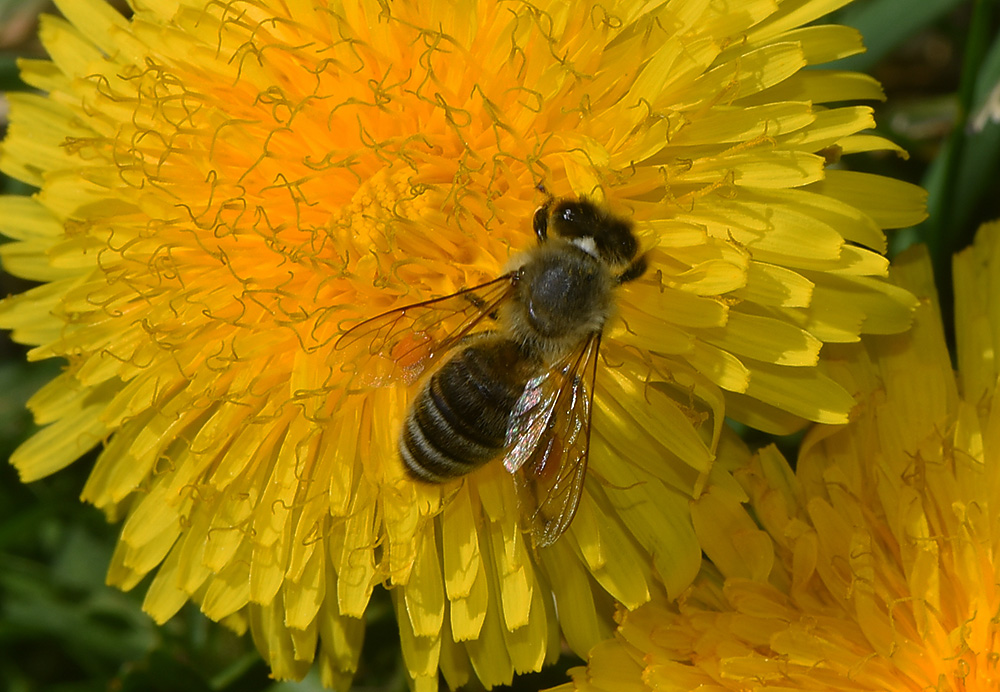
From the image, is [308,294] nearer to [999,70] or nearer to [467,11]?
[467,11]

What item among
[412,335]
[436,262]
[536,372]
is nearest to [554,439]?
[536,372]

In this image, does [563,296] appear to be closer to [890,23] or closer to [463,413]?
[463,413]

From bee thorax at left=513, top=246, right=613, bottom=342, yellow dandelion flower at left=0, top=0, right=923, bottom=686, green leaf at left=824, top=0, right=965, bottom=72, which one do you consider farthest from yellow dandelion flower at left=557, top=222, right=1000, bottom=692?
green leaf at left=824, top=0, right=965, bottom=72

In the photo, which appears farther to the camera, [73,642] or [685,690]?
[73,642]

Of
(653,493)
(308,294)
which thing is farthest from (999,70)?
(308,294)

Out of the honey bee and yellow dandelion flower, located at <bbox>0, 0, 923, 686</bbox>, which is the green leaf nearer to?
yellow dandelion flower, located at <bbox>0, 0, 923, 686</bbox>

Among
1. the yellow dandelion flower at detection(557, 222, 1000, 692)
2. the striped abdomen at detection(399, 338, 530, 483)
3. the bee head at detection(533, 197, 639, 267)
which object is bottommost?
the yellow dandelion flower at detection(557, 222, 1000, 692)

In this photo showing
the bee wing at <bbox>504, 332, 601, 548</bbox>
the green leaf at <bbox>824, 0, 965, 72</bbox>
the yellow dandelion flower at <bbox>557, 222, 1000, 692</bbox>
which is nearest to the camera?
the bee wing at <bbox>504, 332, 601, 548</bbox>
